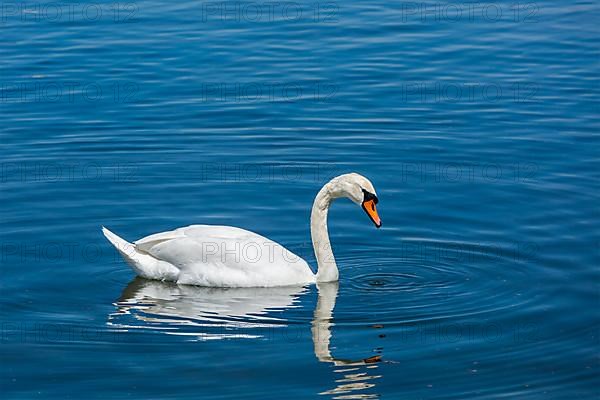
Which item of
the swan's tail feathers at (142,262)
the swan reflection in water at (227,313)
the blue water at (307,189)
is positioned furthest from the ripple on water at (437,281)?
the swan's tail feathers at (142,262)

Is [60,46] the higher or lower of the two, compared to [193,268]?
higher

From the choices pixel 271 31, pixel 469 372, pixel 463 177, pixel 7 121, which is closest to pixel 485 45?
pixel 271 31

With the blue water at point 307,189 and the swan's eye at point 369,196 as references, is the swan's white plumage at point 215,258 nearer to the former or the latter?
the blue water at point 307,189

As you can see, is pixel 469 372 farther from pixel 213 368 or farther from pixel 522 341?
pixel 213 368

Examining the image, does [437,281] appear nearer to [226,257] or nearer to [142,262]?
[226,257]

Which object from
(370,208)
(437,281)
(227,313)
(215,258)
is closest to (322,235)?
(370,208)

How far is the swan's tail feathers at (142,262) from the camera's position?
48.3 ft

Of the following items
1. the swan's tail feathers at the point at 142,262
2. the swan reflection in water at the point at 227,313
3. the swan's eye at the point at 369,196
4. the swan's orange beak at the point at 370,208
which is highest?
the swan's eye at the point at 369,196

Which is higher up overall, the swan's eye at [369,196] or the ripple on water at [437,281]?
the swan's eye at [369,196]

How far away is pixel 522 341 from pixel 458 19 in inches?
574

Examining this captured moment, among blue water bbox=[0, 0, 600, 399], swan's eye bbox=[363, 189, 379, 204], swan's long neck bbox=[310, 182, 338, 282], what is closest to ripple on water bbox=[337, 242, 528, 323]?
blue water bbox=[0, 0, 600, 399]

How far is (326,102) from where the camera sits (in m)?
21.4

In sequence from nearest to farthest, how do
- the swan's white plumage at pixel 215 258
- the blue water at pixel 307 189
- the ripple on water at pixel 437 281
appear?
the blue water at pixel 307 189, the ripple on water at pixel 437 281, the swan's white plumage at pixel 215 258

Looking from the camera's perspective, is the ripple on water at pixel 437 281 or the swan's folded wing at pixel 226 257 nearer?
the ripple on water at pixel 437 281
